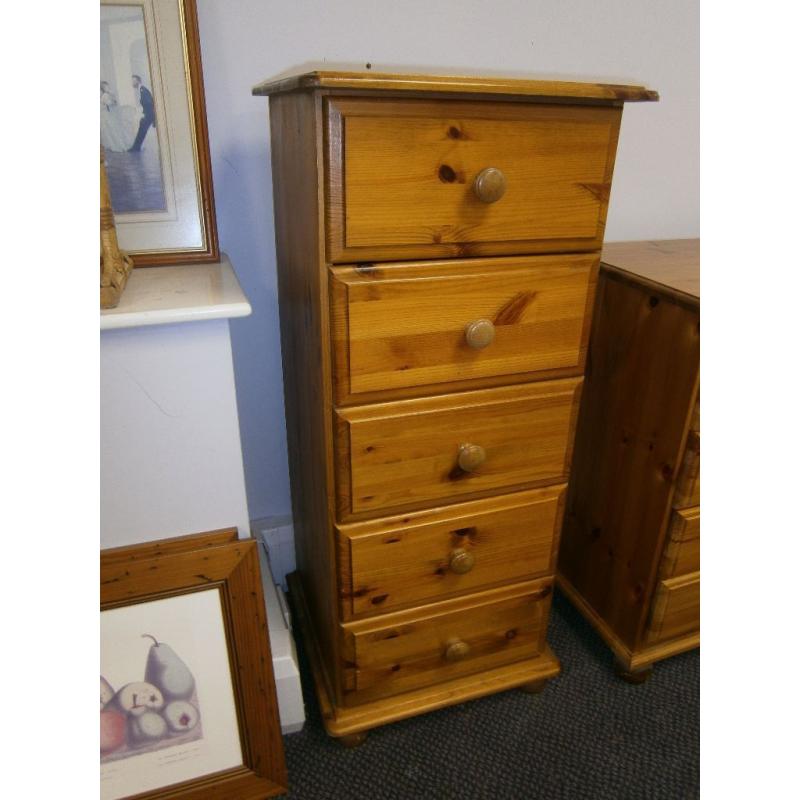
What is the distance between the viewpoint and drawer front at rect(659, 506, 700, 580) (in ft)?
3.62

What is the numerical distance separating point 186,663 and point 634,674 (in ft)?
2.94

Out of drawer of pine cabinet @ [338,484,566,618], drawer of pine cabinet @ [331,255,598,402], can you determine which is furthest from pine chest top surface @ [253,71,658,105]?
drawer of pine cabinet @ [338,484,566,618]

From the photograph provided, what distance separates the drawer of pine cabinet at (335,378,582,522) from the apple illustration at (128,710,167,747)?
438 millimetres

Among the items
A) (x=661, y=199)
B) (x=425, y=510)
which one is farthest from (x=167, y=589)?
(x=661, y=199)

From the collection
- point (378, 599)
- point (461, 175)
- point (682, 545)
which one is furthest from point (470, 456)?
point (682, 545)

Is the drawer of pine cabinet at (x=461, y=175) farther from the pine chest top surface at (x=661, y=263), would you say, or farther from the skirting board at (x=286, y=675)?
the skirting board at (x=286, y=675)

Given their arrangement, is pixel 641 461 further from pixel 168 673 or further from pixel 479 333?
pixel 168 673

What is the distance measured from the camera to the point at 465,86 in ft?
2.27

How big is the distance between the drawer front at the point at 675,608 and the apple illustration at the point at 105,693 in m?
0.97

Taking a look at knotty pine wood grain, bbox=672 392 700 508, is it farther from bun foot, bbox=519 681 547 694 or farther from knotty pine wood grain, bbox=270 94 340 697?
knotty pine wood grain, bbox=270 94 340 697

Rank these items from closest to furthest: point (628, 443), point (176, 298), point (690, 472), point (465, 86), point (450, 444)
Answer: point (465, 86), point (176, 298), point (450, 444), point (690, 472), point (628, 443)

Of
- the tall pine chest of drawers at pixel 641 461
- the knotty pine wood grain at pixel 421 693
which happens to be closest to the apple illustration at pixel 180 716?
the knotty pine wood grain at pixel 421 693

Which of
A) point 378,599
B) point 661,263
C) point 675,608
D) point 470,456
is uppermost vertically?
point 661,263
